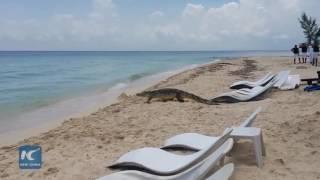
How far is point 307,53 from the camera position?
91.4 ft

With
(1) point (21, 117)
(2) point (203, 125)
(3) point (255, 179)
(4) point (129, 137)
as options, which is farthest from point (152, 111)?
(3) point (255, 179)

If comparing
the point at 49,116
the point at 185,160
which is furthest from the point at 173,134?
the point at 49,116

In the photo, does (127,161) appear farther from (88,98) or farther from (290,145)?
(88,98)

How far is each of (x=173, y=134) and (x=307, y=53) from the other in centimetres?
2328

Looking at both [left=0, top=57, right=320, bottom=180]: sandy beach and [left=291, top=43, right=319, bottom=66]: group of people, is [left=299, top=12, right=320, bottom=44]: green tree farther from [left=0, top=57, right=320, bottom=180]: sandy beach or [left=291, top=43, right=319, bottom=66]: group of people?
[left=0, top=57, right=320, bottom=180]: sandy beach

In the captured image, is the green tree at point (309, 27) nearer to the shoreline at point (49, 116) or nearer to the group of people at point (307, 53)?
the group of people at point (307, 53)

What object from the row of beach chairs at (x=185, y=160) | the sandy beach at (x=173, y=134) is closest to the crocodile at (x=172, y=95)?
the sandy beach at (x=173, y=134)

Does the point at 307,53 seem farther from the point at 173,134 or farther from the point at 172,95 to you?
the point at 173,134

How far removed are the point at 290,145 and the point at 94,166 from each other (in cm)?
299

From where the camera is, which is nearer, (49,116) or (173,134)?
(173,134)

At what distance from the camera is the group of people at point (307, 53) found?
80.7 feet

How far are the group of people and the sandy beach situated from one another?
581 inches

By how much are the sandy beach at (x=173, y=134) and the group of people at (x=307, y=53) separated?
14.8m

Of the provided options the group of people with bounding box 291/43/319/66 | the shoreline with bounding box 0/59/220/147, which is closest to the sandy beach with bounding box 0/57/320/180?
the shoreline with bounding box 0/59/220/147
